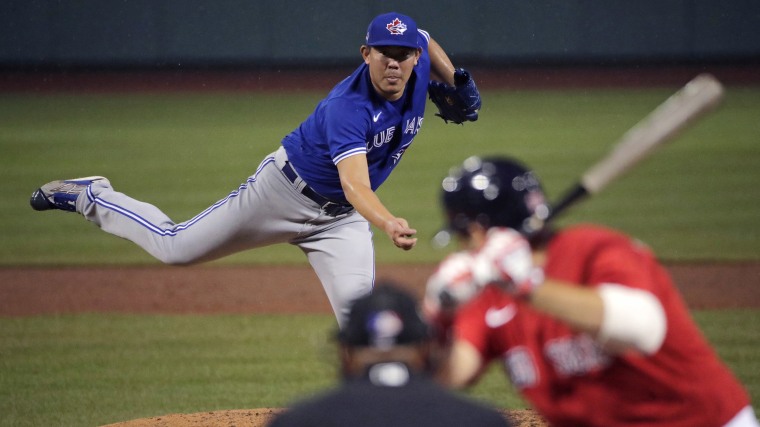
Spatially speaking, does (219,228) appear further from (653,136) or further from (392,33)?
(653,136)

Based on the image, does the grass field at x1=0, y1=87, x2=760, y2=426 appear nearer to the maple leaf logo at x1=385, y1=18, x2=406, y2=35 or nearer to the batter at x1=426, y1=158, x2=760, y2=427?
the batter at x1=426, y1=158, x2=760, y2=427

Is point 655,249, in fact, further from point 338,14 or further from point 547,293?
point 338,14

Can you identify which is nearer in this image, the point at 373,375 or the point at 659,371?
the point at 373,375

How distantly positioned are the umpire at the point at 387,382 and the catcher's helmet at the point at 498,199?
49 centimetres

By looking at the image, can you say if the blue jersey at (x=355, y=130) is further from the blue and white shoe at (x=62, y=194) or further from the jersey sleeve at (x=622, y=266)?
the jersey sleeve at (x=622, y=266)

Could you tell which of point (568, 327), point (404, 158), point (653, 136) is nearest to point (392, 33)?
point (653, 136)

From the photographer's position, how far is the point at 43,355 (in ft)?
23.7

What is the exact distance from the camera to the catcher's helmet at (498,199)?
114 inches

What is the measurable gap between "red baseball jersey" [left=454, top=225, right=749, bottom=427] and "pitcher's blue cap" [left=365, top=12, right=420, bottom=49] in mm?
2436

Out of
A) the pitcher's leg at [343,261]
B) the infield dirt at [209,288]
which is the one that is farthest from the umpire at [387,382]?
the infield dirt at [209,288]

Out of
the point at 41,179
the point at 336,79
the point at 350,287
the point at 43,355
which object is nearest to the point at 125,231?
the point at 350,287

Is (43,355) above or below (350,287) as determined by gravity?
below

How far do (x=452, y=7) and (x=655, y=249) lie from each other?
12.5 meters

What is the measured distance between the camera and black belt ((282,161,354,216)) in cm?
559
